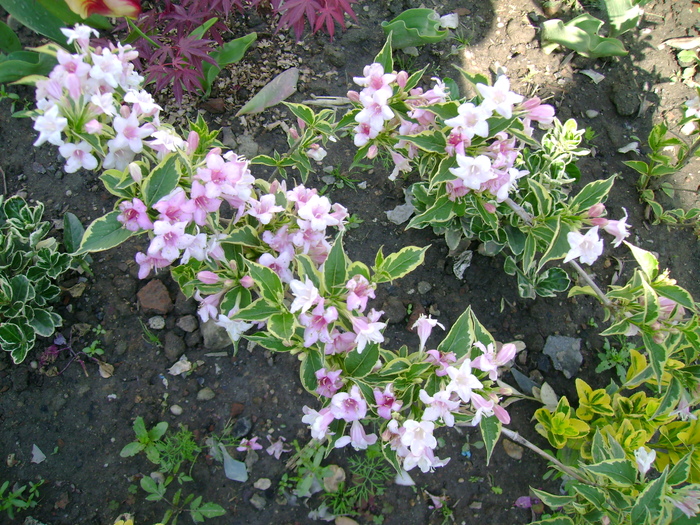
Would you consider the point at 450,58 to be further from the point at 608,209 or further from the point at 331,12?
the point at 608,209

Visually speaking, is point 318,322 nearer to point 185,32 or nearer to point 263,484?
point 263,484

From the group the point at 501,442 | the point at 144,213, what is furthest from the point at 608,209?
the point at 144,213

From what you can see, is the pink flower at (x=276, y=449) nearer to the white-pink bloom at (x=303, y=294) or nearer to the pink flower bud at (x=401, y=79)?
the white-pink bloom at (x=303, y=294)

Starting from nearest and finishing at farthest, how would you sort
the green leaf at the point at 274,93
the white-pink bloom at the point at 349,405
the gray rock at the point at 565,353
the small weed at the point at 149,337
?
the white-pink bloom at the point at 349,405
the small weed at the point at 149,337
the gray rock at the point at 565,353
the green leaf at the point at 274,93

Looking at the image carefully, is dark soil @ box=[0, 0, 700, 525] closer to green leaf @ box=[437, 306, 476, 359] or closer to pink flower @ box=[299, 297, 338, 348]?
green leaf @ box=[437, 306, 476, 359]

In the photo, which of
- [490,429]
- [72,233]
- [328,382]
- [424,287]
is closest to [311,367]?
[328,382]

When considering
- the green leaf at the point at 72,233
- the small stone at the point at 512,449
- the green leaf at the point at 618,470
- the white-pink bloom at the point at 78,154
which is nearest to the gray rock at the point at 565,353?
the small stone at the point at 512,449

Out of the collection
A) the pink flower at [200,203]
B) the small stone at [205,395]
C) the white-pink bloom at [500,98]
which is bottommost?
the small stone at [205,395]
